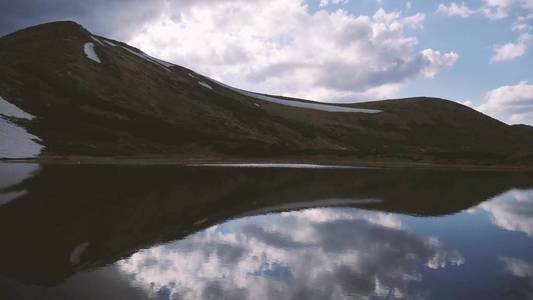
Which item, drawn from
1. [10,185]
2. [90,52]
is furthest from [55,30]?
[10,185]

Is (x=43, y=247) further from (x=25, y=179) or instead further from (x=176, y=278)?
(x=25, y=179)

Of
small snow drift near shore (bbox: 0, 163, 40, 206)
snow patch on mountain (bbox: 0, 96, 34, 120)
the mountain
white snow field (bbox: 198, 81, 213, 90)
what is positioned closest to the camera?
small snow drift near shore (bbox: 0, 163, 40, 206)

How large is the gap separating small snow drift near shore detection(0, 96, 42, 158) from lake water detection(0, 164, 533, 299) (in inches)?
1319

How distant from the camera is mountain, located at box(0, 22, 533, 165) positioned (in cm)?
8625

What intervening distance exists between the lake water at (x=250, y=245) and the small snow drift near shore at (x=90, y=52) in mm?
108007

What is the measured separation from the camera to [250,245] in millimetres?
18750

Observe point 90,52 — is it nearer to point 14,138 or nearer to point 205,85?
point 205,85

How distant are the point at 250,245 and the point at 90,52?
446 feet

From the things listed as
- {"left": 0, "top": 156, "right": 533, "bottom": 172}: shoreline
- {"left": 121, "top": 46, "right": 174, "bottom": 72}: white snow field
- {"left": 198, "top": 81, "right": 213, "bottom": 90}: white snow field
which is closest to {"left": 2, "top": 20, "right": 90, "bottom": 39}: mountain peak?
{"left": 121, "top": 46, "right": 174, "bottom": 72}: white snow field

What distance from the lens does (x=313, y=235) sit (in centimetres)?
2142

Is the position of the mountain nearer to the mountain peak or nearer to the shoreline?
the mountain peak

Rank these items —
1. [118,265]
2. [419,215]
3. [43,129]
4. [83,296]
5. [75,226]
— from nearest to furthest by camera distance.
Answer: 1. [83,296]
2. [118,265]
3. [75,226]
4. [419,215]
5. [43,129]

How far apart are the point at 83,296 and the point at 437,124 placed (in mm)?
196260

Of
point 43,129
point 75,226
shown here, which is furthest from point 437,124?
point 75,226
